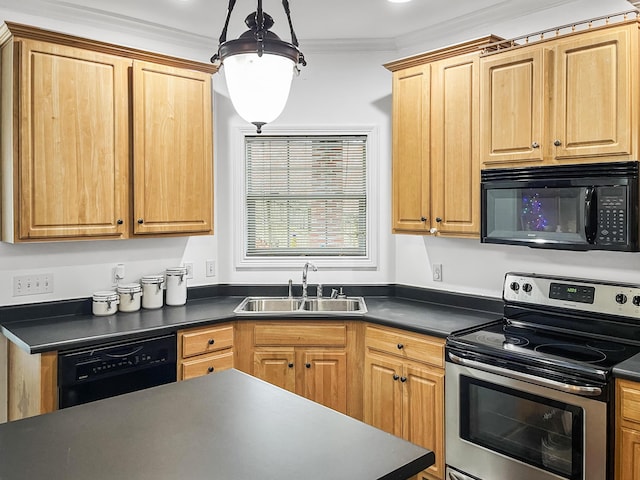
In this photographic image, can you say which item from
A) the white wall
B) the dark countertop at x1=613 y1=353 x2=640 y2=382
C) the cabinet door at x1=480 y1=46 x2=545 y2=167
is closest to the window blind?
the white wall

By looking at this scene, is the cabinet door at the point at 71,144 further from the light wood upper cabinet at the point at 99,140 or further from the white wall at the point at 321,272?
the white wall at the point at 321,272

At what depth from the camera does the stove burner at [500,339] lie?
2506mm

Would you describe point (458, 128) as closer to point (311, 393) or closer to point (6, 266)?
point (311, 393)

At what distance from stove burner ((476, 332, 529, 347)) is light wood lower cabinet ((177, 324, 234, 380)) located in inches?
55.8

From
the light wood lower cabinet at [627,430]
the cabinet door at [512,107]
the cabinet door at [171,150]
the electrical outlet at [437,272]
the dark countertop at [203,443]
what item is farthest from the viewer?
the electrical outlet at [437,272]

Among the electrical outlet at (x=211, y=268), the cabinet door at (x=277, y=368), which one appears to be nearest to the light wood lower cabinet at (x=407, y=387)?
the cabinet door at (x=277, y=368)

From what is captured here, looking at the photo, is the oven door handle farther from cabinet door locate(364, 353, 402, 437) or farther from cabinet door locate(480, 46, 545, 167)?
cabinet door locate(480, 46, 545, 167)

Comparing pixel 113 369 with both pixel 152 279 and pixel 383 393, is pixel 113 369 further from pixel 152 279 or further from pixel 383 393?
pixel 383 393

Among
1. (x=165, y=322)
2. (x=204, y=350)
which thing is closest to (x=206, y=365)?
(x=204, y=350)

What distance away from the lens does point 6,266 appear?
9.44 ft

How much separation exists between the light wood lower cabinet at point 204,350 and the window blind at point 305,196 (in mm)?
842

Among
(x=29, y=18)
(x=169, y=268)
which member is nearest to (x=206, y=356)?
(x=169, y=268)

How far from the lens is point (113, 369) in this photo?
264cm

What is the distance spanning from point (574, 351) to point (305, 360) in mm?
1472
